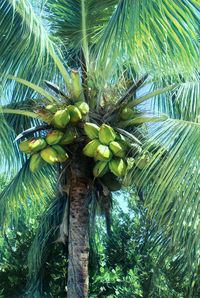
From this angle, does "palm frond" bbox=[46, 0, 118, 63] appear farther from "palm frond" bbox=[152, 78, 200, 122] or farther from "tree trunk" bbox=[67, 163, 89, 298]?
"tree trunk" bbox=[67, 163, 89, 298]

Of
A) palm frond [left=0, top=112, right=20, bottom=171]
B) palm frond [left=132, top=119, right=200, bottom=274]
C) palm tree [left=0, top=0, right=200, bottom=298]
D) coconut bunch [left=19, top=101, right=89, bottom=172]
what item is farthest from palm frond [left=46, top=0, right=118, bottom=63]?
palm frond [left=132, top=119, right=200, bottom=274]

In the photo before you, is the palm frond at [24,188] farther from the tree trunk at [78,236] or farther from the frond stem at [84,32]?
the frond stem at [84,32]

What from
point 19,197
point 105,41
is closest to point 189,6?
point 105,41

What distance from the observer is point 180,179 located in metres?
4.88

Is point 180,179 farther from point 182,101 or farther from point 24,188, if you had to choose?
point 24,188

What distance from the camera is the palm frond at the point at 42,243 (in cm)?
857

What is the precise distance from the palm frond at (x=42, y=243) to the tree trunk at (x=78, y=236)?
163 cm

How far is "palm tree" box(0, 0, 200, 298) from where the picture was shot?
16.3 ft

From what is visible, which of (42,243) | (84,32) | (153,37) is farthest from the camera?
(42,243)

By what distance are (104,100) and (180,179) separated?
6.90ft

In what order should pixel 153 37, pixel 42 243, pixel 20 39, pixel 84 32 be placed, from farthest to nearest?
pixel 42 243 → pixel 84 32 → pixel 20 39 → pixel 153 37

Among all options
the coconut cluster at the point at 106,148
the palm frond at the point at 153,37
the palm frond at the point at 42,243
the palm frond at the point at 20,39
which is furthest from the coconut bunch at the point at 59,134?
the palm frond at the point at 42,243

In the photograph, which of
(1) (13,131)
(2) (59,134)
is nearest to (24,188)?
(1) (13,131)

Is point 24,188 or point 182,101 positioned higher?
point 182,101
